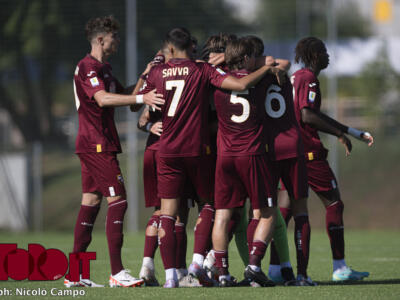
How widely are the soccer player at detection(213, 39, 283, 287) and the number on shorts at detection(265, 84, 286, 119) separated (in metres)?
0.19

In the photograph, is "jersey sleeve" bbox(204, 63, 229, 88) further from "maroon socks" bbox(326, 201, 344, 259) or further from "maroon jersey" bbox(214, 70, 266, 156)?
"maroon socks" bbox(326, 201, 344, 259)

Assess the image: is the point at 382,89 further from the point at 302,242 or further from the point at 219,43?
the point at 302,242

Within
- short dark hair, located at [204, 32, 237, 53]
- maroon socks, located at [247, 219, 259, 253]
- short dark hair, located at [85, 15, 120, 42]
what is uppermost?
short dark hair, located at [85, 15, 120, 42]

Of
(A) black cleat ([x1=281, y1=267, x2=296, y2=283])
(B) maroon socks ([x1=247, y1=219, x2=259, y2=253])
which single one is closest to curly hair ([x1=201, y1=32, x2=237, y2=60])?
(B) maroon socks ([x1=247, y1=219, x2=259, y2=253])

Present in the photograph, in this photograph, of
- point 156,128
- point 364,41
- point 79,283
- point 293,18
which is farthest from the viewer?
point 364,41

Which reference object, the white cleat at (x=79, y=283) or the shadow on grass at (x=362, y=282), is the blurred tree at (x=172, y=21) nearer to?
the shadow on grass at (x=362, y=282)

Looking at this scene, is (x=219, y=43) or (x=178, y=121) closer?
(x=178, y=121)

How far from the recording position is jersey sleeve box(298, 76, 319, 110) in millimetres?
7230

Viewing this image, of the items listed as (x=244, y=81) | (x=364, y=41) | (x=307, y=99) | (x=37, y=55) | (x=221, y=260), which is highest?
(x=364, y=41)

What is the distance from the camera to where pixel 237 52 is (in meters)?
6.73

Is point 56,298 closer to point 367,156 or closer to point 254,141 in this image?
point 254,141

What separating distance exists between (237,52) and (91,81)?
1273mm

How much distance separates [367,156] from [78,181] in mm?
6878

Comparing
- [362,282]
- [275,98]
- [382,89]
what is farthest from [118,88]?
[382,89]
